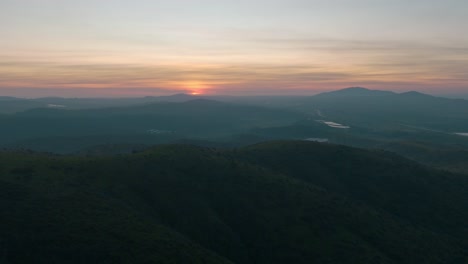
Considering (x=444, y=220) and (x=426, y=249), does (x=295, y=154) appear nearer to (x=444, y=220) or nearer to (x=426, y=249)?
(x=444, y=220)

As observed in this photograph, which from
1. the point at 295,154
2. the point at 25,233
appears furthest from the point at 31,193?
the point at 295,154

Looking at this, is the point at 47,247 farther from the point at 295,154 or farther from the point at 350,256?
the point at 295,154

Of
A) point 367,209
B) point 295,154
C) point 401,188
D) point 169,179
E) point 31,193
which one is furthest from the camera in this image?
point 295,154

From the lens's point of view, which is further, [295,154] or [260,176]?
[295,154]

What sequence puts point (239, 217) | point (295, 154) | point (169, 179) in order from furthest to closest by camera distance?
point (295, 154) < point (169, 179) < point (239, 217)

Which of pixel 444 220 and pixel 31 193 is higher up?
pixel 31 193

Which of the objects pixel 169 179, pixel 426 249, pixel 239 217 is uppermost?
pixel 169 179
